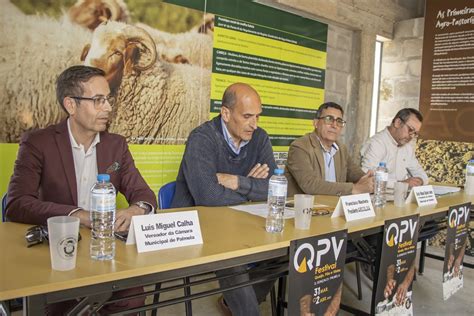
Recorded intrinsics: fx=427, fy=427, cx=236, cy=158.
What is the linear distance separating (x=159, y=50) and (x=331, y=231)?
1.86 m

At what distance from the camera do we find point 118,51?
2.67m

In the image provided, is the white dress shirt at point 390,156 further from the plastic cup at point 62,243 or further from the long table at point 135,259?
the plastic cup at point 62,243

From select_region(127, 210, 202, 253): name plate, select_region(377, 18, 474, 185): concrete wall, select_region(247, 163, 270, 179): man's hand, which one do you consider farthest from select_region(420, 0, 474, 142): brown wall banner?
select_region(127, 210, 202, 253): name plate

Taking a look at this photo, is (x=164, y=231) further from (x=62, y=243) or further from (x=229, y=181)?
(x=229, y=181)

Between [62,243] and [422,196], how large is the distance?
73.1 inches

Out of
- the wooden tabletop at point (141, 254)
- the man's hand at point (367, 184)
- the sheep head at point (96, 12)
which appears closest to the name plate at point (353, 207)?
the wooden tabletop at point (141, 254)

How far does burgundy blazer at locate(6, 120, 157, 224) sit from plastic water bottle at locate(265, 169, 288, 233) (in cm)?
48

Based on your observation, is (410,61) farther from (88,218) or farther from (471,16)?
(88,218)

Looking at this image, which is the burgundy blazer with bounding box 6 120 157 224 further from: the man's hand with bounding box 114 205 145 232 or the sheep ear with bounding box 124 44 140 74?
the sheep ear with bounding box 124 44 140 74

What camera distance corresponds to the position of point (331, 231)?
153 centimetres

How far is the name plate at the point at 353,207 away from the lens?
68.3 inches

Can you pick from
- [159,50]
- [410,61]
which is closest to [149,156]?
[159,50]

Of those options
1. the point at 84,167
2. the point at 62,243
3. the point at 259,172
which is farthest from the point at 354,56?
the point at 62,243

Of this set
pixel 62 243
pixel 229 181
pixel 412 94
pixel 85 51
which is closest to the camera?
pixel 62 243
